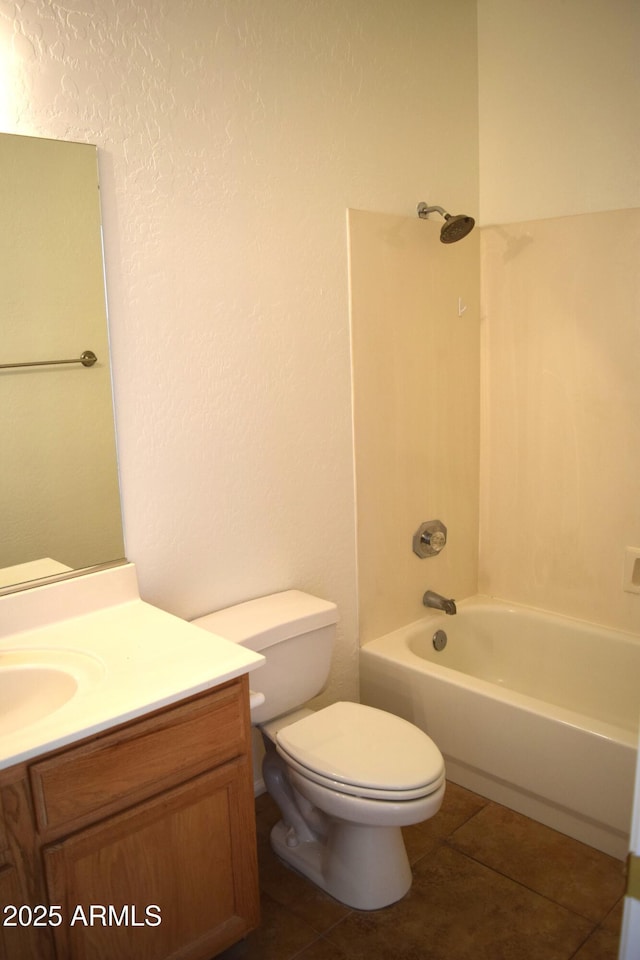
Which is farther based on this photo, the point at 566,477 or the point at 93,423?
the point at 566,477

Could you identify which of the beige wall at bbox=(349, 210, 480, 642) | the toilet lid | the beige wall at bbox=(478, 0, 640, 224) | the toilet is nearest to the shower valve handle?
the beige wall at bbox=(349, 210, 480, 642)

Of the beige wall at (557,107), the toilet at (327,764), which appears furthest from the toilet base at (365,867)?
the beige wall at (557,107)

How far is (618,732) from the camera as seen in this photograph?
6.83ft

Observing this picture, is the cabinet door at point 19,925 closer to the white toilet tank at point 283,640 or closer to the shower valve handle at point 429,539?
the white toilet tank at point 283,640

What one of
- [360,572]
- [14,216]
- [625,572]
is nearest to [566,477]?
[625,572]

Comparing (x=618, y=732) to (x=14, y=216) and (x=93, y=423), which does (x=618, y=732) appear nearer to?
(x=93, y=423)

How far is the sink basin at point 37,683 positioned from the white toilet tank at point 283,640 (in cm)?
48

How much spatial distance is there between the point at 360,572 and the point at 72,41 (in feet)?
5.60

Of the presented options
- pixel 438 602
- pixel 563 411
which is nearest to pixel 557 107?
pixel 563 411

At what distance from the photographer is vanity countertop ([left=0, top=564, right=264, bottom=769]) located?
1332 millimetres

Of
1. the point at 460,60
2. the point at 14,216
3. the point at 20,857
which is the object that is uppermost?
the point at 460,60

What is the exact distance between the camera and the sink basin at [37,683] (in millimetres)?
1534

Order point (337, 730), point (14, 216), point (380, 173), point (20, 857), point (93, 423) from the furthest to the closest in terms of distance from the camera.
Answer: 1. point (380, 173)
2. point (337, 730)
3. point (93, 423)
4. point (14, 216)
5. point (20, 857)

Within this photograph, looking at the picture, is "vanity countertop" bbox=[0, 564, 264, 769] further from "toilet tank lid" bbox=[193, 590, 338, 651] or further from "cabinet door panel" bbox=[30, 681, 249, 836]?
"toilet tank lid" bbox=[193, 590, 338, 651]
